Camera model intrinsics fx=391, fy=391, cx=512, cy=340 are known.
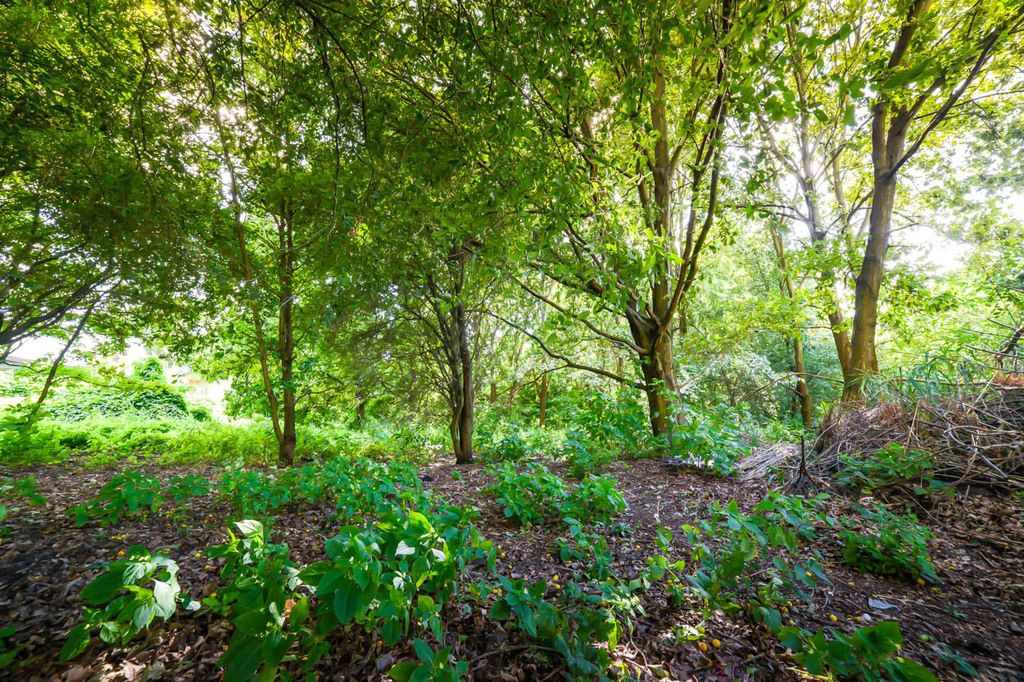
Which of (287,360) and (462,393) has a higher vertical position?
(287,360)

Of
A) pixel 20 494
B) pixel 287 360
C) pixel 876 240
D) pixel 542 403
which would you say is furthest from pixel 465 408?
pixel 542 403

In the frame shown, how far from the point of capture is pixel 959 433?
321cm

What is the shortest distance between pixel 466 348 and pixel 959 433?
19.1 feet

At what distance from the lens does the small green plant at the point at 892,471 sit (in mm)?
3061

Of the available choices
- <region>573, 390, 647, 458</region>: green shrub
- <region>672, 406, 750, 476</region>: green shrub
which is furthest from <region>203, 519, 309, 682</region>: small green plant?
<region>573, 390, 647, 458</region>: green shrub

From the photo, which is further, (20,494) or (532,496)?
(532,496)

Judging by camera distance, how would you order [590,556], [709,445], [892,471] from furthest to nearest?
[709,445] → [892,471] → [590,556]

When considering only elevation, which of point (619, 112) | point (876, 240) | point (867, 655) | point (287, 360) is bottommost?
point (867, 655)

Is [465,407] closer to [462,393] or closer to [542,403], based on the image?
[462,393]

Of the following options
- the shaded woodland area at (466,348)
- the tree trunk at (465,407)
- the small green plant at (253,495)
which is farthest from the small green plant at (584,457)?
the small green plant at (253,495)

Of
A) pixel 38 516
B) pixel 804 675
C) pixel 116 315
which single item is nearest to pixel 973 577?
pixel 804 675

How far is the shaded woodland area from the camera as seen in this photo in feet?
5.27

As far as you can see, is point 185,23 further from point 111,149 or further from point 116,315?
point 116,315

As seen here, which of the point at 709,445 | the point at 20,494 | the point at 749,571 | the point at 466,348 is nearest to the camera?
the point at 749,571
